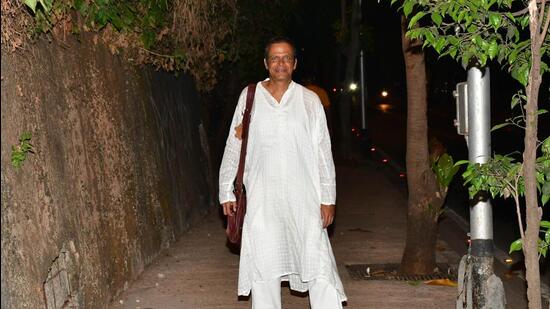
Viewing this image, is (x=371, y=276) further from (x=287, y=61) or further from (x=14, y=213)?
(x=14, y=213)

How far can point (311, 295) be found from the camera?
20.4 feet

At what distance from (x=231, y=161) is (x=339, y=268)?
3199mm

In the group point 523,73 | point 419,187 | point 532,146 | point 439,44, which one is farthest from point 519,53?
point 419,187

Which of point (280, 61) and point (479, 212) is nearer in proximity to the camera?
point (280, 61)

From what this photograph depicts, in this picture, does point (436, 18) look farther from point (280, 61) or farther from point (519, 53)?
point (280, 61)

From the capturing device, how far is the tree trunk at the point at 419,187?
8.42 metres

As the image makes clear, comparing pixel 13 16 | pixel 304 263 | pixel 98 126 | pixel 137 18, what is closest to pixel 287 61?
pixel 304 263

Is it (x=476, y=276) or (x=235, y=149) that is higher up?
(x=235, y=149)

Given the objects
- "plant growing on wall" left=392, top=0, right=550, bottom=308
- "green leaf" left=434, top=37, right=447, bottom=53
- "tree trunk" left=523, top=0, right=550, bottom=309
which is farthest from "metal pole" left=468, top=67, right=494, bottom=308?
"tree trunk" left=523, top=0, right=550, bottom=309

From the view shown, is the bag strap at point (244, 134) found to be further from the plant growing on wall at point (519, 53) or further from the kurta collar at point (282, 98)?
the plant growing on wall at point (519, 53)

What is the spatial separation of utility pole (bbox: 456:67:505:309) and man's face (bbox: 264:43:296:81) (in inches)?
49.5

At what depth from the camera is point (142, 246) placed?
8844 mm

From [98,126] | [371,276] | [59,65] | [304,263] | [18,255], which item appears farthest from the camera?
[371,276]

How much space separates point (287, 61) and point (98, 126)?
7.49 ft
